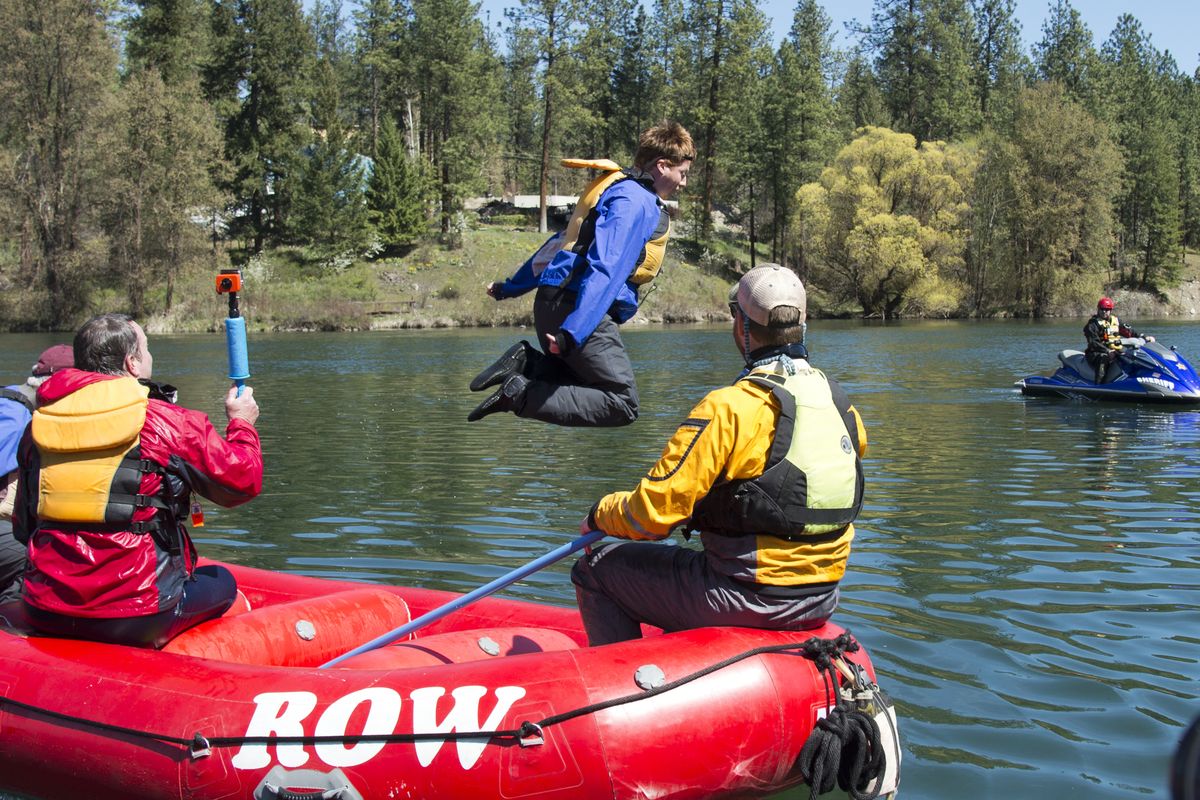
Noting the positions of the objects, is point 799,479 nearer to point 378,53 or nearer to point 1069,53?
point 378,53

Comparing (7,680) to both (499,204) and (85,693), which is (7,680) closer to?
(85,693)

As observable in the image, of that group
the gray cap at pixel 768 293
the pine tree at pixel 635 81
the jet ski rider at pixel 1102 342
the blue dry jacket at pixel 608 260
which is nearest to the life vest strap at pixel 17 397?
the blue dry jacket at pixel 608 260

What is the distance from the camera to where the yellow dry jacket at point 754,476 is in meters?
3.94

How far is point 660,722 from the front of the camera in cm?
396

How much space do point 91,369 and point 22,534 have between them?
74 cm

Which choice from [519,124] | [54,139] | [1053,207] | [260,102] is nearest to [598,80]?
[519,124]

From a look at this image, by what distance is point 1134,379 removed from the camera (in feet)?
55.5

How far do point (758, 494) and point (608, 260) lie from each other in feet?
4.90

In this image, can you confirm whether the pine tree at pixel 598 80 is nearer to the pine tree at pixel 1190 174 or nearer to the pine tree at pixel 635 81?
the pine tree at pixel 635 81

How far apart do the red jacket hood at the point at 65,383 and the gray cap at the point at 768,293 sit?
242 centimetres

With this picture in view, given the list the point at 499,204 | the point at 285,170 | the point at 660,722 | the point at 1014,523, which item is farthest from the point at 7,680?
the point at 499,204

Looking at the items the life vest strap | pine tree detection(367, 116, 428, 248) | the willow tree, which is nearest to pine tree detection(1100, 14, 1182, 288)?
the willow tree

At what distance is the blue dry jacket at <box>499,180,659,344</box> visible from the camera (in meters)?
5.02

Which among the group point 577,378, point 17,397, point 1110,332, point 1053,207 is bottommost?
point 1110,332
